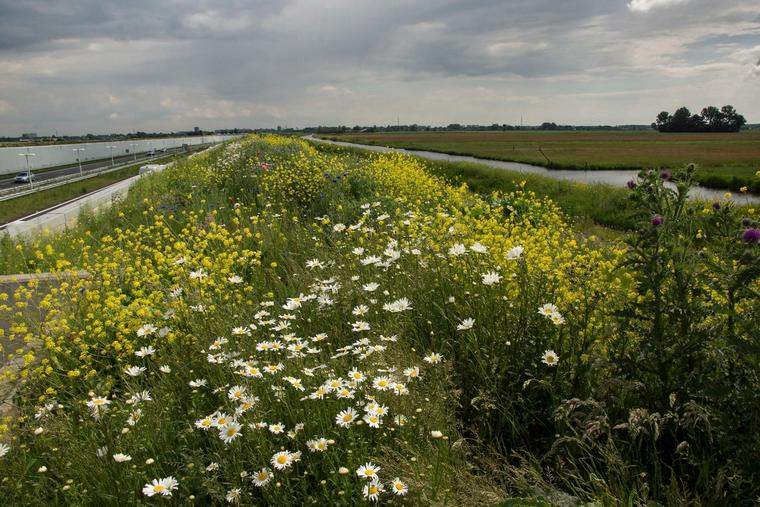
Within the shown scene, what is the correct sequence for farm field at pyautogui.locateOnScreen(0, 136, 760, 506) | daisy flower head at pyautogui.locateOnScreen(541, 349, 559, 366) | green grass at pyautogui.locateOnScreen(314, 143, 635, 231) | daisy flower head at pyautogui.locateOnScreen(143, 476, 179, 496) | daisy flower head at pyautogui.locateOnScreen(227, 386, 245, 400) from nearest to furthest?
1. daisy flower head at pyautogui.locateOnScreen(143, 476, 179, 496)
2. farm field at pyautogui.locateOnScreen(0, 136, 760, 506)
3. daisy flower head at pyautogui.locateOnScreen(227, 386, 245, 400)
4. daisy flower head at pyautogui.locateOnScreen(541, 349, 559, 366)
5. green grass at pyautogui.locateOnScreen(314, 143, 635, 231)

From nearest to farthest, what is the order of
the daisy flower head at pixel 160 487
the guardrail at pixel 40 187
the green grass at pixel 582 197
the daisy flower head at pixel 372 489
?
the daisy flower head at pixel 372 489
the daisy flower head at pixel 160 487
the green grass at pixel 582 197
the guardrail at pixel 40 187

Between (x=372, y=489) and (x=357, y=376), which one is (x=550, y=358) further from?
(x=372, y=489)

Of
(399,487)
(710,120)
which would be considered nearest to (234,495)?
(399,487)

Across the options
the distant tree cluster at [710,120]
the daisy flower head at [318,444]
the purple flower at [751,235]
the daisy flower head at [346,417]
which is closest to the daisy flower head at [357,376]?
the daisy flower head at [346,417]

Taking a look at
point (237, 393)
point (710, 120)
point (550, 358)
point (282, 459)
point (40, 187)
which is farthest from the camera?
point (710, 120)

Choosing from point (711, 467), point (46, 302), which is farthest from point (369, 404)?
point (46, 302)

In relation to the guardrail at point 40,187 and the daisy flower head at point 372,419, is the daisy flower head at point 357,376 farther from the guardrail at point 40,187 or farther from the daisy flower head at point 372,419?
the guardrail at point 40,187

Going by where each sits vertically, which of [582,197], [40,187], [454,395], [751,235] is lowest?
[40,187]

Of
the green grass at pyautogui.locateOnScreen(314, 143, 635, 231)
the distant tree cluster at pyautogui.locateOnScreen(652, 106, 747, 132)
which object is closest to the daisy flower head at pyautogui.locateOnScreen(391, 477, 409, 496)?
the green grass at pyautogui.locateOnScreen(314, 143, 635, 231)

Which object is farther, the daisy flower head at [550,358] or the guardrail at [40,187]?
the guardrail at [40,187]

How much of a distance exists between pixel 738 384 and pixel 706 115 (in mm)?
116405

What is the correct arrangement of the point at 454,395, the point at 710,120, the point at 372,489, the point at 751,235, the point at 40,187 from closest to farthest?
the point at 372,489, the point at 751,235, the point at 454,395, the point at 40,187, the point at 710,120

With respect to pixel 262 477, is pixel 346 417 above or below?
above

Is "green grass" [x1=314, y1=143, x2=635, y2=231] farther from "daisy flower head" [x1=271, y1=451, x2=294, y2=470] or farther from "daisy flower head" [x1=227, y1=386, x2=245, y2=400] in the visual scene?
"daisy flower head" [x1=271, y1=451, x2=294, y2=470]
